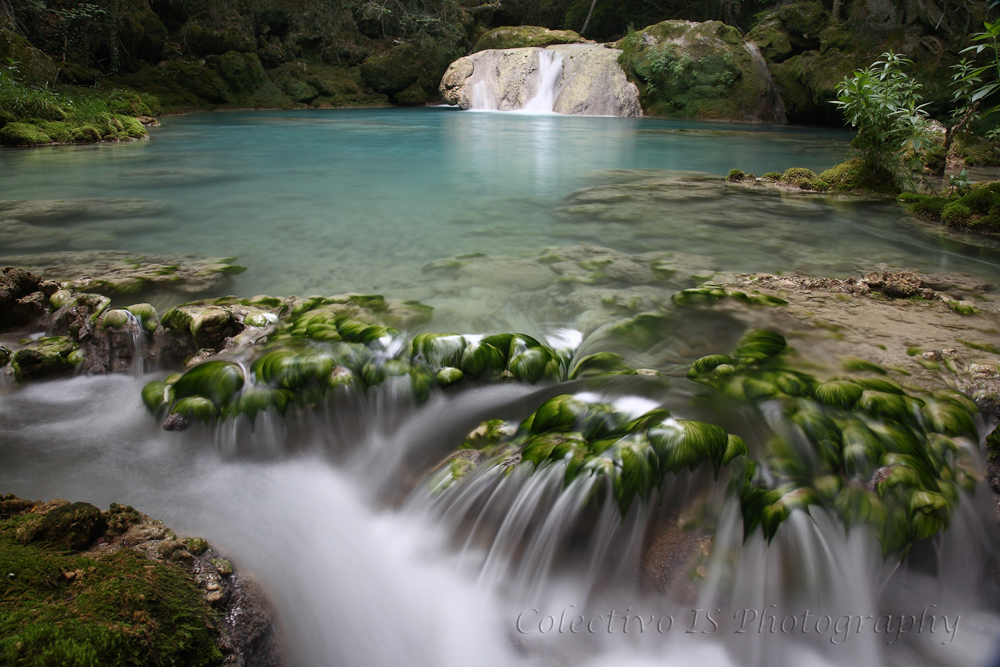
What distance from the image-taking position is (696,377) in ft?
9.00

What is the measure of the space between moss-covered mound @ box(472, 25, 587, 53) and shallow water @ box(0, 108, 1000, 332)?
13.1 m

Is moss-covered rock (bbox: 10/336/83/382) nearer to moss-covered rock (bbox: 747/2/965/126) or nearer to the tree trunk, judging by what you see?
moss-covered rock (bbox: 747/2/965/126)

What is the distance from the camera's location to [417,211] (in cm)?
607

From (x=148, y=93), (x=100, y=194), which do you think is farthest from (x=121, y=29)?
(x=100, y=194)

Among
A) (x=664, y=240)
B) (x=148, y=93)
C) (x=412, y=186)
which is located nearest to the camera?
(x=664, y=240)

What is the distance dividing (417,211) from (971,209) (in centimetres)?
559

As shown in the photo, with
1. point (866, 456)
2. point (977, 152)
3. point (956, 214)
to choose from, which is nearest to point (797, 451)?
point (866, 456)

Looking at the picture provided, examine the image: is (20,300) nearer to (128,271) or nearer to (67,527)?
(128,271)

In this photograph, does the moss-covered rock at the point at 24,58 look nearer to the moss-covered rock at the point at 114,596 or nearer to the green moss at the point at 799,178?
the moss-covered rock at the point at 114,596

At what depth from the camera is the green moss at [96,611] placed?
3.79ft

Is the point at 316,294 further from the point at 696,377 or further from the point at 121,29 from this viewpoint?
the point at 121,29

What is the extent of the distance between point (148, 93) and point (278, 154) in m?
11.3

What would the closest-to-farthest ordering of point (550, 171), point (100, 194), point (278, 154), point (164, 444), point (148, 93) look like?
1. point (164, 444)
2. point (100, 194)
3. point (550, 171)
4. point (278, 154)
5. point (148, 93)

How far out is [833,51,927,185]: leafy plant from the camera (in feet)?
19.3
